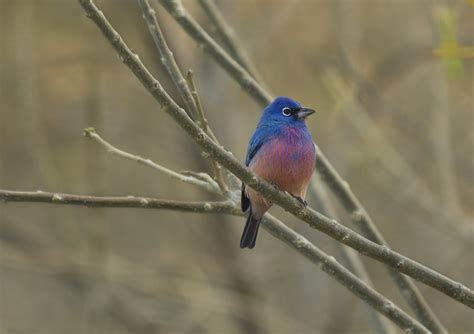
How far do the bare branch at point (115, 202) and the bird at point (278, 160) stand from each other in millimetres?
404

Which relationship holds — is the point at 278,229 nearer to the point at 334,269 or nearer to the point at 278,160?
the point at 334,269

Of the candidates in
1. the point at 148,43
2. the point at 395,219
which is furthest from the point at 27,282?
the point at 395,219

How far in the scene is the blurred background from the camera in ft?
29.8

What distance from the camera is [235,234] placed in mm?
10680

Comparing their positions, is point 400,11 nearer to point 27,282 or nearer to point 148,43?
point 148,43

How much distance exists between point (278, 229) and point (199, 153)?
5.90 meters

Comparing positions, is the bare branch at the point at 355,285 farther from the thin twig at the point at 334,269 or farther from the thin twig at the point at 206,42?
the thin twig at the point at 206,42

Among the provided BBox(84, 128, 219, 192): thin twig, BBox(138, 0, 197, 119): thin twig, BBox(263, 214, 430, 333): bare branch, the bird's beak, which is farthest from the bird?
BBox(138, 0, 197, 119): thin twig

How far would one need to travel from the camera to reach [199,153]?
9984 mm

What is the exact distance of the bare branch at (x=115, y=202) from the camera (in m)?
3.38

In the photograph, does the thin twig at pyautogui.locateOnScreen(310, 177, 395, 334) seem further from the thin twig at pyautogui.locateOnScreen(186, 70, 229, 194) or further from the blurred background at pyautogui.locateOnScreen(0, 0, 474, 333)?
the blurred background at pyautogui.locateOnScreen(0, 0, 474, 333)

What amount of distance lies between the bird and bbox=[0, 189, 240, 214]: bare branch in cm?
40

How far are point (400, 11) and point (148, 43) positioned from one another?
3619mm

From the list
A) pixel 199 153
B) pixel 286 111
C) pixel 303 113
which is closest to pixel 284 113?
pixel 286 111
